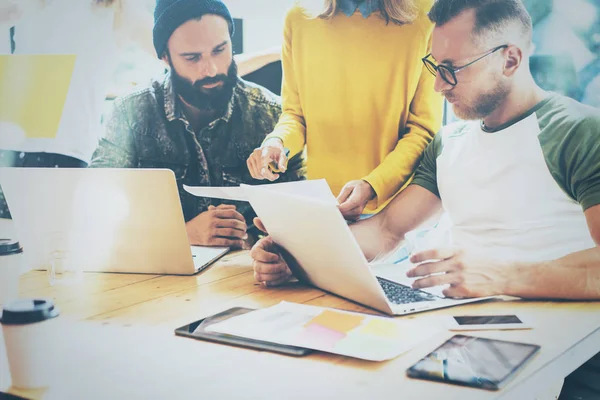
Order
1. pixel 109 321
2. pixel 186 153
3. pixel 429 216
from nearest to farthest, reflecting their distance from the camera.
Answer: pixel 109 321, pixel 429 216, pixel 186 153

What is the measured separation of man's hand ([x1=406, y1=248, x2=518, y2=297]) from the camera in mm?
1233

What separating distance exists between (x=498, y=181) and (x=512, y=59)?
31 centimetres

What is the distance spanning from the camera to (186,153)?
1997 millimetres

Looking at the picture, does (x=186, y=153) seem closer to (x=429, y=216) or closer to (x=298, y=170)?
(x=298, y=170)

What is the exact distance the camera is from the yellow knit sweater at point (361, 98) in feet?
5.77

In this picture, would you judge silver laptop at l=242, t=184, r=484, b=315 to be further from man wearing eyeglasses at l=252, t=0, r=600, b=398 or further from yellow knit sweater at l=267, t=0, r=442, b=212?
yellow knit sweater at l=267, t=0, r=442, b=212

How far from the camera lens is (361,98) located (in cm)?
182

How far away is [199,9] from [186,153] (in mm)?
455

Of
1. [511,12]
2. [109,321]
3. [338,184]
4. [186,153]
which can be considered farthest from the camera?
[186,153]

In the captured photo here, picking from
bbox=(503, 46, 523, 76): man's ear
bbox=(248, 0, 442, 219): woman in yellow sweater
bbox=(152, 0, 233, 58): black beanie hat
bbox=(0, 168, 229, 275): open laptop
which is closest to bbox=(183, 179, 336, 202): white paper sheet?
bbox=(0, 168, 229, 275): open laptop

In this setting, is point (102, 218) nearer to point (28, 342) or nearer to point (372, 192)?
point (28, 342)

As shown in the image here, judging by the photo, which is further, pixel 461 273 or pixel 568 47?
pixel 568 47

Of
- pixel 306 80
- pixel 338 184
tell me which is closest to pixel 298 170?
pixel 338 184

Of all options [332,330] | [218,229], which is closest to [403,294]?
[332,330]
